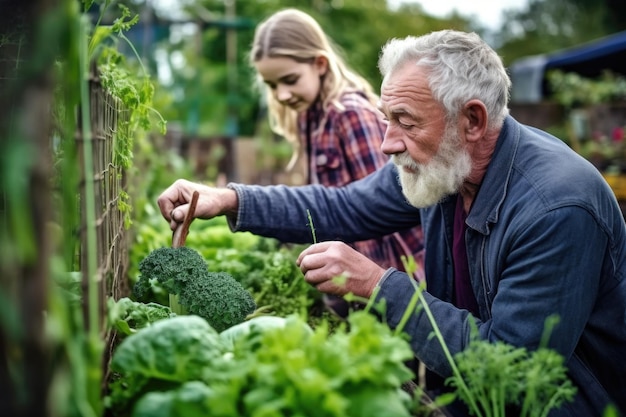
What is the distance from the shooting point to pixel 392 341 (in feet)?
5.31

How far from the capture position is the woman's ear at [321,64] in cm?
457

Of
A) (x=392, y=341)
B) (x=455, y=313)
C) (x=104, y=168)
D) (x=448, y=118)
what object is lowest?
(x=455, y=313)

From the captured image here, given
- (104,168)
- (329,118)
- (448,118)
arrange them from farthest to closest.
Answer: (329,118) < (448,118) < (104,168)

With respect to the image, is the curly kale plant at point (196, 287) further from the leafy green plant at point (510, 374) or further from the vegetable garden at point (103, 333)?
the leafy green plant at point (510, 374)

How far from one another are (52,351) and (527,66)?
17.7 meters

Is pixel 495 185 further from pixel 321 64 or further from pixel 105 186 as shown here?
pixel 321 64

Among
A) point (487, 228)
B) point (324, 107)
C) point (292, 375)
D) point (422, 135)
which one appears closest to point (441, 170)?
point (422, 135)

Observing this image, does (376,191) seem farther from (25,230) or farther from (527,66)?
(527,66)

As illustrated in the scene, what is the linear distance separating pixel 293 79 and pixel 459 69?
1.98m

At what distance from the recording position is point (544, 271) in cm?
235

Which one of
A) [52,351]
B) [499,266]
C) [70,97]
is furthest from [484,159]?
[52,351]

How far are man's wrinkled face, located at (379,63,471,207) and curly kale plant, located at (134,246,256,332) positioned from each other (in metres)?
0.82

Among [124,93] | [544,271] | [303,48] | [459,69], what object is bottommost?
[544,271]

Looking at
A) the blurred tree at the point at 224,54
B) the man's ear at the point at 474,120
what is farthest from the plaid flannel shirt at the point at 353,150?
the blurred tree at the point at 224,54
